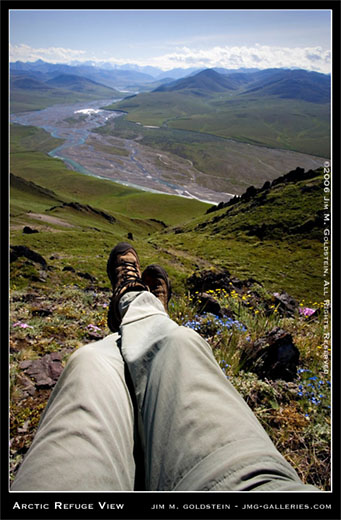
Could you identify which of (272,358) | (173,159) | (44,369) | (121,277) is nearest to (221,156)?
(173,159)

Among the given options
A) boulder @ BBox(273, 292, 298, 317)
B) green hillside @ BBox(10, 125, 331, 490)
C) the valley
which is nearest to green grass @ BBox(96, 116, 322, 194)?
the valley

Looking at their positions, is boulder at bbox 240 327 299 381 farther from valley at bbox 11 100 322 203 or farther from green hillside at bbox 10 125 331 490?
valley at bbox 11 100 322 203

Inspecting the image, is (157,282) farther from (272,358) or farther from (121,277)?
(272,358)

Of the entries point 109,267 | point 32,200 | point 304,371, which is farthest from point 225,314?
point 32,200

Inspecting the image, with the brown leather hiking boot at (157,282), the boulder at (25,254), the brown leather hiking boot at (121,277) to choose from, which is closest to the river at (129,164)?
the boulder at (25,254)

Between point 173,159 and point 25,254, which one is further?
point 173,159

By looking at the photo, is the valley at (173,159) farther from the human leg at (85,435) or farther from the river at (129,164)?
the human leg at (85,435)
